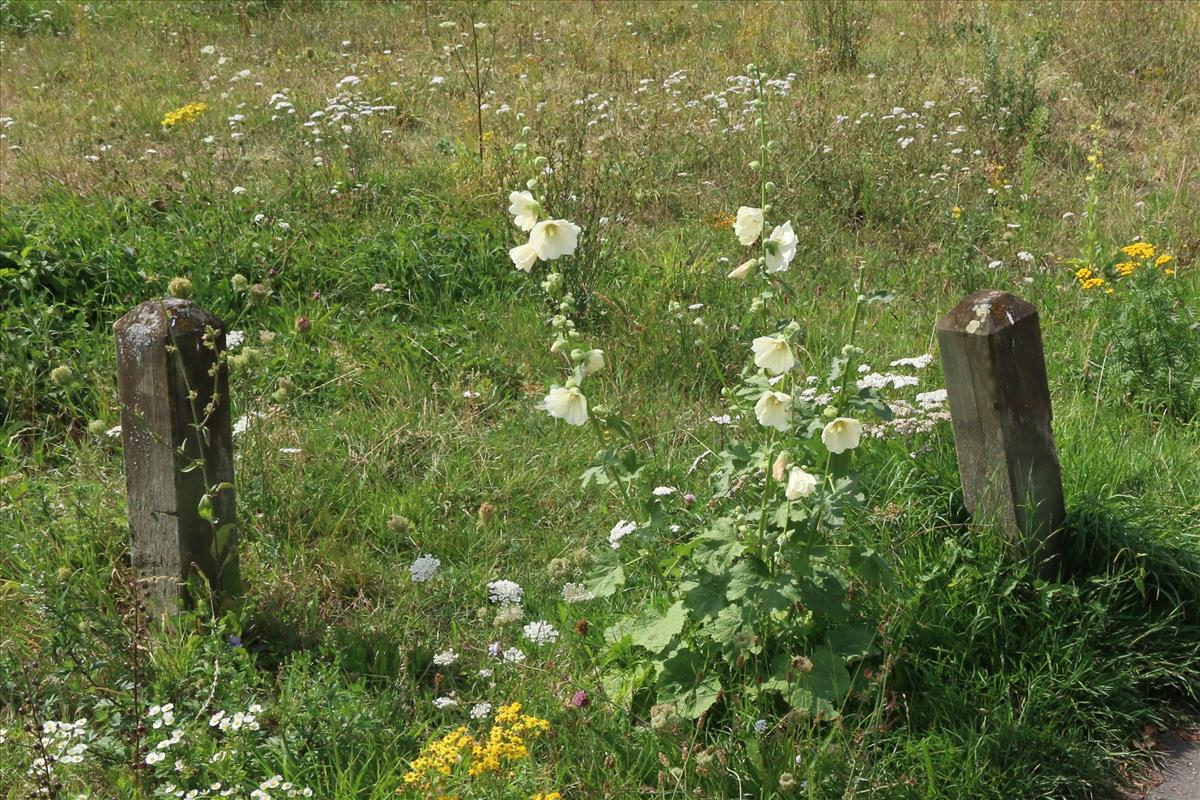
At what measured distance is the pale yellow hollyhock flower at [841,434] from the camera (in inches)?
102

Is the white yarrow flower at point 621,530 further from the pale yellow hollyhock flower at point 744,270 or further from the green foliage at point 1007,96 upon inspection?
the green foliage at point 1007,96

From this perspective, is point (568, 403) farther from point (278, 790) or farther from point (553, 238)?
point (278, 790)

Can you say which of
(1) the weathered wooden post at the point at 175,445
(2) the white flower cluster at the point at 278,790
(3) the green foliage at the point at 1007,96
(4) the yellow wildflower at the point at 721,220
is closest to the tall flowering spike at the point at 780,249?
(1) the weathered wooden post at the point at 175,445

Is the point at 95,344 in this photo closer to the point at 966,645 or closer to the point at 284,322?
the point at 284,322

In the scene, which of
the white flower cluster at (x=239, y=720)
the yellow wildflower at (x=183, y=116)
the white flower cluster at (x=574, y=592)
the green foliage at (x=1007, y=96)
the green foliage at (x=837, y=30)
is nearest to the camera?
the white flower cluster at (x=239, y=720)

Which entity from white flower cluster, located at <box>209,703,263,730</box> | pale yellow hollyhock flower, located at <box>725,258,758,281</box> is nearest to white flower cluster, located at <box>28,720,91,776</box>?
white flower cluster, located at <box>209,703,263,730</box>

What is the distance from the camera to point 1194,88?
790 cm

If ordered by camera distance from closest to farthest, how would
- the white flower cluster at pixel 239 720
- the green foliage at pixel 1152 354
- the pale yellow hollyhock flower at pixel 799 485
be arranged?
the pale yellow hollyhock flower at pixel 799 485 < the white flower cluster at pixel 239 720 < the green foliage at pixel 1152 354

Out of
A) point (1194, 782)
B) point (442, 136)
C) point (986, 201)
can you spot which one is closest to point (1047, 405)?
point (1194, 782)

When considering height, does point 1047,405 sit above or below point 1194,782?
above

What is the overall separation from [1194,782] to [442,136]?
5874 millimetres

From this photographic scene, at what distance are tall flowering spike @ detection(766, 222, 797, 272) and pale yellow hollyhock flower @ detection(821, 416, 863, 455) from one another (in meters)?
0.38

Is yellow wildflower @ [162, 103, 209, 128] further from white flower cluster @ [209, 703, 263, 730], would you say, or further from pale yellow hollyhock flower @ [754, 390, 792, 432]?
pale yellow hollyhock flower @ [754, 390, 792, 432]

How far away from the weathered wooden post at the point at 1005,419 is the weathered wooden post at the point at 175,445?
6.41 ft
